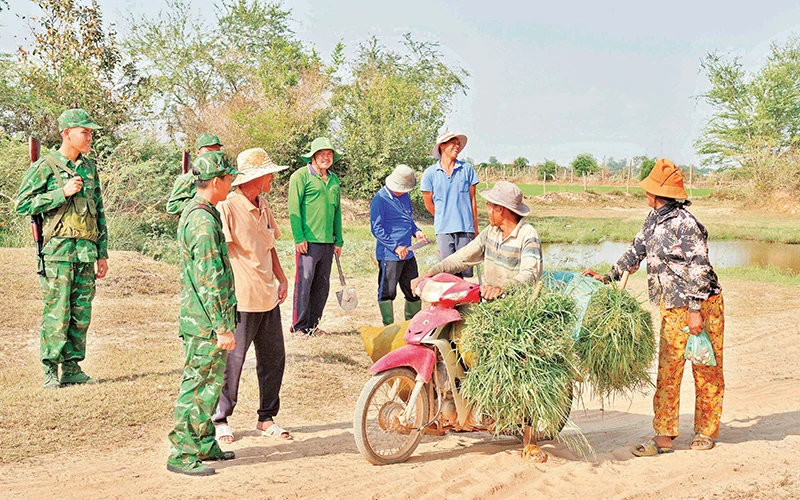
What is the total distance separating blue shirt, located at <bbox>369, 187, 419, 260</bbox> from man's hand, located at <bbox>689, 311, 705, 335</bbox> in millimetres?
3891

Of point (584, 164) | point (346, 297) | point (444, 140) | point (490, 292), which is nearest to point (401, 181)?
point (444, 140)

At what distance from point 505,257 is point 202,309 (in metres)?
2.07

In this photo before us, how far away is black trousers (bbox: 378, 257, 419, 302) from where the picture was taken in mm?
9000

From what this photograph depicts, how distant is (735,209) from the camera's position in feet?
126

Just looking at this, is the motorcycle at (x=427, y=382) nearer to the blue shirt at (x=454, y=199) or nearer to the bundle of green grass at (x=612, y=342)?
the bundle of green grass at (x=612, y=342)

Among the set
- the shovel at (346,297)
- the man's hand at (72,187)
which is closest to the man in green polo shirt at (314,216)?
the shovel at (346,297)

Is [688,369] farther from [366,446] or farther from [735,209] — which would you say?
[735,209]

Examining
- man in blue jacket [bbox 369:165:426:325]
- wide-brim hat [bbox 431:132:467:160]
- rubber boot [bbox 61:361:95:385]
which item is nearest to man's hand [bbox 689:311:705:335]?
wide-brim hat [bbox 431:132:467:160]

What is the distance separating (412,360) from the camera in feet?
17.2

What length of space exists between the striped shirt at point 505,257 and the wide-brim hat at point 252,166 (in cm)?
138

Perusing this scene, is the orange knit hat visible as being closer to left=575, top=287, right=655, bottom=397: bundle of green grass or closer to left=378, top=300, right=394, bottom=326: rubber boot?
left=575, top=287, right=655, bottom=397: bundle of green grass

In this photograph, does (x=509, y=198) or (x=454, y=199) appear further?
(x=454, y=199)

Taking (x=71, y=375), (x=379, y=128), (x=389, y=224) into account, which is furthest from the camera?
(x=379, y=128)

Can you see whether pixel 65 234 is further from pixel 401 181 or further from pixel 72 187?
pixel 401 181
